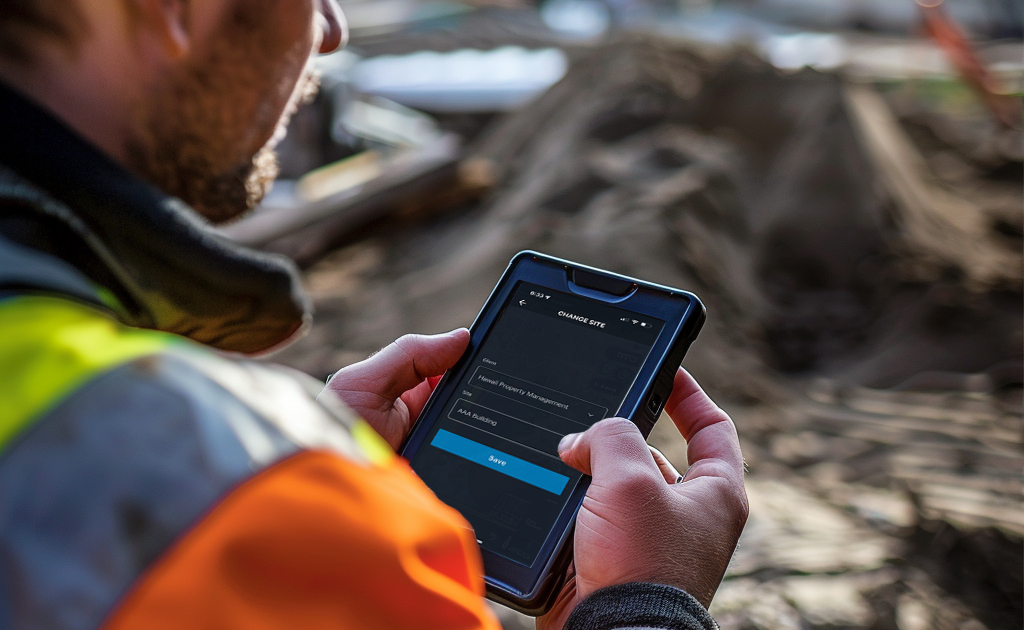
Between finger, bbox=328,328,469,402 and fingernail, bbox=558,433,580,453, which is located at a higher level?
fingernail, bbox=558,433,580,453

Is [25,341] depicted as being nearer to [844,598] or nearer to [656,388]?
[656,388]

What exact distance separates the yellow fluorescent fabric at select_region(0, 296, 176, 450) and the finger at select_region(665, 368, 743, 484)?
0.90 meters

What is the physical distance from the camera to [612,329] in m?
1.47

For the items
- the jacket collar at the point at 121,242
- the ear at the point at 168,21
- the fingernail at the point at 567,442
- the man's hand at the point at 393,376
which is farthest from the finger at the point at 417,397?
the ear at the point at 168,21

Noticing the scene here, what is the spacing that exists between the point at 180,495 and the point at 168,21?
515 millimetres

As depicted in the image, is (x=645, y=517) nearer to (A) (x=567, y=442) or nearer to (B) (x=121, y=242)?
(A) (x=567, y=442)

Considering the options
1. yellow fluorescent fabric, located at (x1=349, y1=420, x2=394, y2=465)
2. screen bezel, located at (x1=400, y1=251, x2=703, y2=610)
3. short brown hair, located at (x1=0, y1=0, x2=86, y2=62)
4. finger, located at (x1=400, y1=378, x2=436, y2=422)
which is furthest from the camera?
finger, located at (x1=400, y1=378, x2=436, y2=422)

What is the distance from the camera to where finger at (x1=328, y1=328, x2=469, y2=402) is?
1442 mm

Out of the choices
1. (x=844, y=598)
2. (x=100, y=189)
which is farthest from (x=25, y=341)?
(x=844, y=598)

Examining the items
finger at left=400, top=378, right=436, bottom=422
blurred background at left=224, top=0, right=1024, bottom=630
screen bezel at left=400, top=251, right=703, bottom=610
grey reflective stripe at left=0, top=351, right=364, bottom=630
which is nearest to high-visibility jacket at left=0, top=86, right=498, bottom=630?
grey reflective stripe at left=0, top=351, right=364, bottom=630

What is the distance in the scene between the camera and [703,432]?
137 cm

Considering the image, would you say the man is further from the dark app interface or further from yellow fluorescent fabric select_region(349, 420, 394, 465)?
the dark app interface

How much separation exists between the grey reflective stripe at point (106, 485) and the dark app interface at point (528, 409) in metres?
0.77

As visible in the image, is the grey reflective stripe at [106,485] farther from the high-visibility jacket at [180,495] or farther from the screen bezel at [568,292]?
the screen bezel at [568,292]
